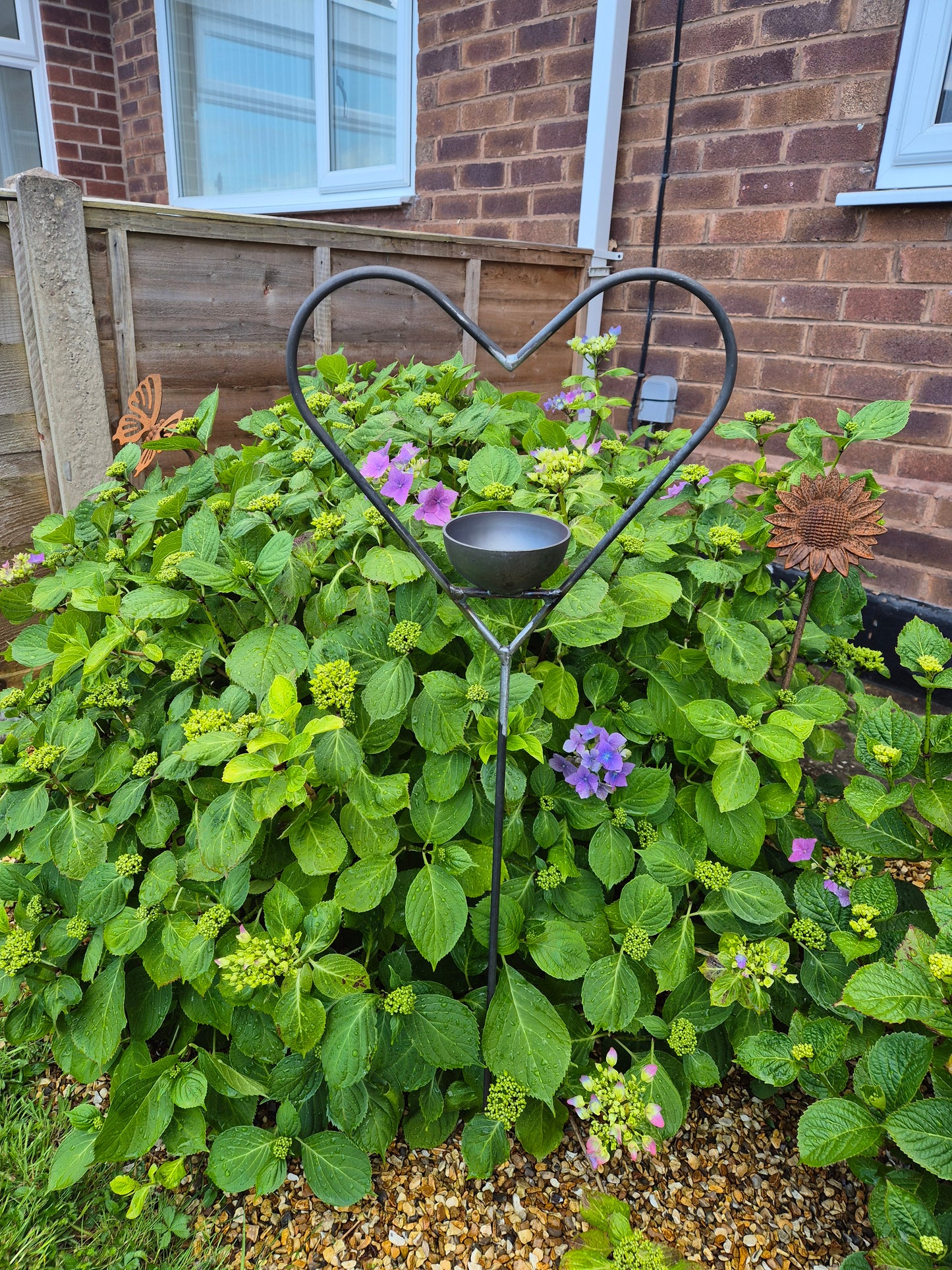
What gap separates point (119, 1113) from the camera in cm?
122

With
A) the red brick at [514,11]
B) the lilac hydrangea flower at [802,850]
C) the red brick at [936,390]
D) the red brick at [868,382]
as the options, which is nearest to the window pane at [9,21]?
the red brick at [514,11]

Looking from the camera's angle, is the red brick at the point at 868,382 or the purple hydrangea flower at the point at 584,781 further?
the red brick at the point at 868,382

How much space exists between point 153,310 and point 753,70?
6.77 ft

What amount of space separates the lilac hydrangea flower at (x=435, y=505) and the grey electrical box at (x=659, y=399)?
2.14 meters

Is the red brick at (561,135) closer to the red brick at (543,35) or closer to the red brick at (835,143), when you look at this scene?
the red brick at (543,35)

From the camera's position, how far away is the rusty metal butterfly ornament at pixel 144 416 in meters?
2.25

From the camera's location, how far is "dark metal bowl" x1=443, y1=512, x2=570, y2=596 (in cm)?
94

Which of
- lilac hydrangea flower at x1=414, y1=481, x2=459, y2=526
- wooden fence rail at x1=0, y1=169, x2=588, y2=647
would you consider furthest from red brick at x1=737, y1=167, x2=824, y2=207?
lilac hydrangea flower at x1=414, y1=481, x2=459, y2=526

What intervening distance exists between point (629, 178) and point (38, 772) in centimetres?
299

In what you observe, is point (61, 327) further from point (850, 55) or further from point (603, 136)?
point (850, 55)

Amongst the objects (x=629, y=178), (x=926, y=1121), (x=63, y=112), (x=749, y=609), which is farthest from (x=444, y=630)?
(x=63, y=112)

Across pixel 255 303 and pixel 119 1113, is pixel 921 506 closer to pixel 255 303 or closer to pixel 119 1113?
pixel 255 303

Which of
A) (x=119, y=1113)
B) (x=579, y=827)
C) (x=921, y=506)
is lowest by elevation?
(x=119, y=1113)

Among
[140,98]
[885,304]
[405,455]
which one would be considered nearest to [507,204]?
[885,304]
